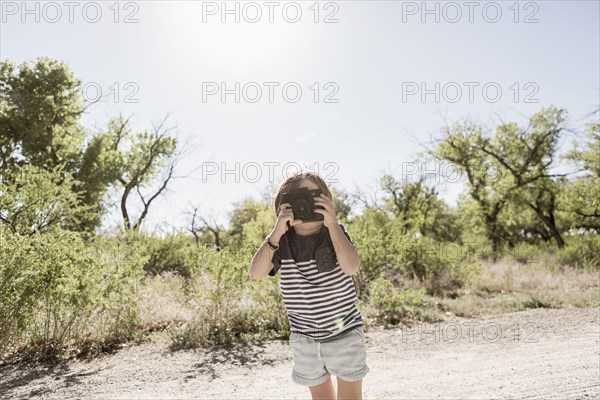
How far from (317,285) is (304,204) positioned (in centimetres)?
45

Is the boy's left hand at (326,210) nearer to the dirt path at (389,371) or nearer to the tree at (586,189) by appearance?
the dirt path at (389,371)

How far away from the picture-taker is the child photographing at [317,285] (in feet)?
7.13

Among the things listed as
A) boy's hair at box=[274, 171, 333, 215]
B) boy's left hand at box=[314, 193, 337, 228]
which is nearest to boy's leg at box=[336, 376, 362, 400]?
boy's left hand at box=[314, 193, 337, 228]

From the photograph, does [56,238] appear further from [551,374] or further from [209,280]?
[551,374]

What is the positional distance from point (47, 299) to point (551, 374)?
6138mm

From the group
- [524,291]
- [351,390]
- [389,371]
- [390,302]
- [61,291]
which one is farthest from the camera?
[524,291]

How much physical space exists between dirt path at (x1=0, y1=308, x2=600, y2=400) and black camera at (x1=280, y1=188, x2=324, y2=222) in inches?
105

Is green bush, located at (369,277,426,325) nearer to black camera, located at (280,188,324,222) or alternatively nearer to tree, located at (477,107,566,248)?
black camera, located at (280,188,324,222)

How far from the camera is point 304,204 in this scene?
2174mm

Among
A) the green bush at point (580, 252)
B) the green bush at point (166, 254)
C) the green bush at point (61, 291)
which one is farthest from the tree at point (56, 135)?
the green bush at point (580, 252)

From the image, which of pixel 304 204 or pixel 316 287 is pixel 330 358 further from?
pixel 304 204

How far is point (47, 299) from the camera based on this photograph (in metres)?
5.57

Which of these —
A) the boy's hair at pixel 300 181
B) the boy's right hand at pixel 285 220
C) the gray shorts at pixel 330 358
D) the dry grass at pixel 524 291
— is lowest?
the dry grass at pixel 524 291

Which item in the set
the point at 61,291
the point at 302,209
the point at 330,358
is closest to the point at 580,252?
the point at 61,291
